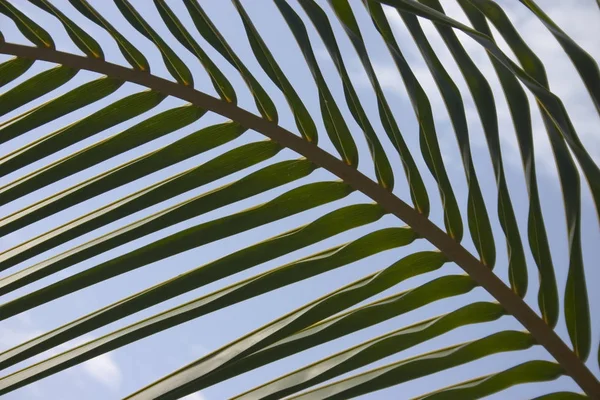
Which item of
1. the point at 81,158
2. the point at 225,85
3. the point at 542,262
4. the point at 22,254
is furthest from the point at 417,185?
the point at 22,254

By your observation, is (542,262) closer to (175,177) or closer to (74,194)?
(175,177)

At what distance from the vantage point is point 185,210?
902mm

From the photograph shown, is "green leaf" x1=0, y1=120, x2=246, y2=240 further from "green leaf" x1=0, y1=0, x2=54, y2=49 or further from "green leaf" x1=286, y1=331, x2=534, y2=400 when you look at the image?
"green leaf" x1=286, y1=331, x2=534, y2=400

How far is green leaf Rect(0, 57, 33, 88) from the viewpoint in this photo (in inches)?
36.9

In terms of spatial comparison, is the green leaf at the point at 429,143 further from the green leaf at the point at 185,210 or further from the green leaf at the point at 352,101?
the green leaf at the point at 185,210

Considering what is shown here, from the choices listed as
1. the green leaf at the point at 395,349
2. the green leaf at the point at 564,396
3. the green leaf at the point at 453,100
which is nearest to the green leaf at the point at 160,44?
the green leaf at the point at 453,100

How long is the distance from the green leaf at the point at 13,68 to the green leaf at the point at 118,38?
16cm

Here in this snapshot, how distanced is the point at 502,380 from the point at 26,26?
2.62 ft

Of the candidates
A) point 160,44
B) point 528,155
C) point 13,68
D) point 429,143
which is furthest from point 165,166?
point 528,155

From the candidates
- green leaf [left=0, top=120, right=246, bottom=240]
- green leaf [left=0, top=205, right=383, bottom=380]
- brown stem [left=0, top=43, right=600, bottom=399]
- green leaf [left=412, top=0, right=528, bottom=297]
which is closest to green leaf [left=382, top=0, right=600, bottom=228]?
green leaf [left=412, top=0, right=528, bottom=297]

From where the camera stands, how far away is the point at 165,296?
88 centimetres

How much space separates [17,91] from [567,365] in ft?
2.81

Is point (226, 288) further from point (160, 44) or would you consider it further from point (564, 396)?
point (564, 396)

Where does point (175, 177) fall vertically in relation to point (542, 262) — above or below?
above
